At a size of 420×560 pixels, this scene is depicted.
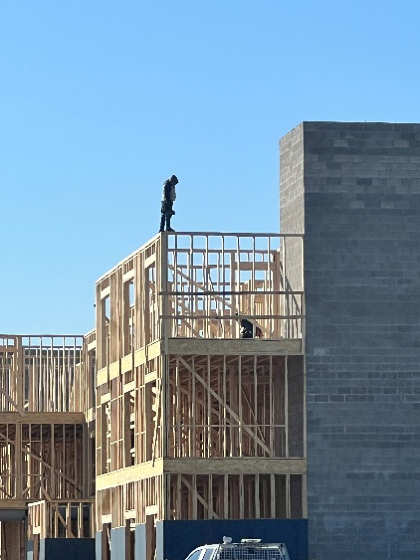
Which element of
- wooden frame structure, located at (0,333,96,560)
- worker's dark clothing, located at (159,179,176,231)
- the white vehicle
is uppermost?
worker's dark clothing, located at (159,179,176,231)

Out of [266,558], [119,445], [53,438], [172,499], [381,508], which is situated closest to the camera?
[266,558]

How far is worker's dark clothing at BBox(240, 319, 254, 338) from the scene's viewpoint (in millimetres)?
44828

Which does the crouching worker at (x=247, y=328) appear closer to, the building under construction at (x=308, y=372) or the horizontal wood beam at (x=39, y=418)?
the building under construction at (x=308, y=372)

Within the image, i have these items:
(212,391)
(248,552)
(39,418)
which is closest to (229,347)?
(212,391)

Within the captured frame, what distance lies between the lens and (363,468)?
43094 mm

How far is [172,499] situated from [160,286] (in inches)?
243

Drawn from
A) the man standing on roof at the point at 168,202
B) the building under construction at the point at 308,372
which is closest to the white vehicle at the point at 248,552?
the building under construction at the point at 308,372

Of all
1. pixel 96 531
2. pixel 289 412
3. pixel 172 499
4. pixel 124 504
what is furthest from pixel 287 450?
pixel 96 531

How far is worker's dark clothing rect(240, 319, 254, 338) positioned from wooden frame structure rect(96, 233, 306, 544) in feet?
0.78

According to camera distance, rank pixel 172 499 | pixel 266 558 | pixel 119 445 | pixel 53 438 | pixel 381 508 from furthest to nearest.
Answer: pixel 53 438
pixel 119 445
pixel 172 499
pixel 381 508
pixel 266 558

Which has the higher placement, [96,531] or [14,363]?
[14,363]

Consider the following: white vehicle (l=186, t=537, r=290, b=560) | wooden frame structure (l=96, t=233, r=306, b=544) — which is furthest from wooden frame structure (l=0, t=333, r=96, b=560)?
white vehicle (l=186, t=537, r=290, b=560)

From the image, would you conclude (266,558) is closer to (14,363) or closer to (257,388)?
(257,388)

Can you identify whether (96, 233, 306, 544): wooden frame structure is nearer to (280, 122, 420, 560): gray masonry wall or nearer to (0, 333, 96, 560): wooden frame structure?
(280, 122, 420, 560): gray masonry wall
